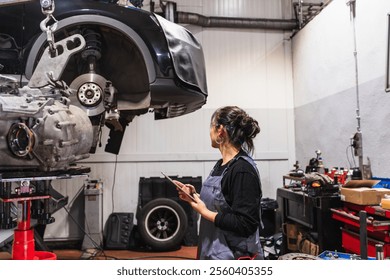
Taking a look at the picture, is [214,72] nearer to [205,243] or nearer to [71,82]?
[71,82]

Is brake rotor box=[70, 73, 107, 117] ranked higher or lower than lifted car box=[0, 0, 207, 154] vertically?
lower

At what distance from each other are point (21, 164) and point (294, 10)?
95.0 inches

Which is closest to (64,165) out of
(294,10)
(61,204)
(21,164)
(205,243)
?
(21,164)

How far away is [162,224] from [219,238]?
171 centimetres

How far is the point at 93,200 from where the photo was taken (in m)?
2.56

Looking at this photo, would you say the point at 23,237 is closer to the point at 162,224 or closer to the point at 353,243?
the point at 353,243

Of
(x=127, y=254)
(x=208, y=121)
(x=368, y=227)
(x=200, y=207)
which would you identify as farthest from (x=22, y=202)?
(x=208, y=121)

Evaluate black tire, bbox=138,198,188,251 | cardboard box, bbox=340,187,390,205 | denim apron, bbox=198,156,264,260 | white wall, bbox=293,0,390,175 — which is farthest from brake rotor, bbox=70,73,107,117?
white wall, bbox=293,0,390,175

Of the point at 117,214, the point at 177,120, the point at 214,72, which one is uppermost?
the point at 214,72

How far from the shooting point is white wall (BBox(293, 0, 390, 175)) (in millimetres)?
1798

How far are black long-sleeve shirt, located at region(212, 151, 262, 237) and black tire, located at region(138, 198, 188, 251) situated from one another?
1.64 m

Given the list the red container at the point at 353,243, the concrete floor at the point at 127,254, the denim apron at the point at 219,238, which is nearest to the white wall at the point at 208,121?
the concrete floor at the point at 127,254

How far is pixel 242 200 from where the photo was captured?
0.85m

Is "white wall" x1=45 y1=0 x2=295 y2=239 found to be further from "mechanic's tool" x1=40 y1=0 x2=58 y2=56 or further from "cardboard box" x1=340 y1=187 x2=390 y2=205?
"mechanic's tool" x1=40 y1=0 x2=58 y2=56
